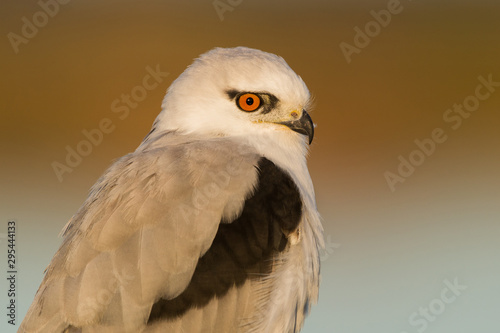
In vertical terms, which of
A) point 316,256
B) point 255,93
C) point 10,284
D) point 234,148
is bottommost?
point 10,284

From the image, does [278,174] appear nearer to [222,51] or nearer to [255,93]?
[255,93]

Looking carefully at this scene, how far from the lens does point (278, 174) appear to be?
137 inches

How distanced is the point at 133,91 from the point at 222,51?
3635 millimetres

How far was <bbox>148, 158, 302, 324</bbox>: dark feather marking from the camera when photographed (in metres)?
3.04

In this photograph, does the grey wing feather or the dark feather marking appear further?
the dark feather marking

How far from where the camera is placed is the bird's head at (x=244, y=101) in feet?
12.5

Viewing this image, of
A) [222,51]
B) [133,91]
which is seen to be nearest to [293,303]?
[222,51]

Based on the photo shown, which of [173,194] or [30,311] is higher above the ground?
[173,194]

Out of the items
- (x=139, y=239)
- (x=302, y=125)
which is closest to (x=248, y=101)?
(x=302, y=125)
